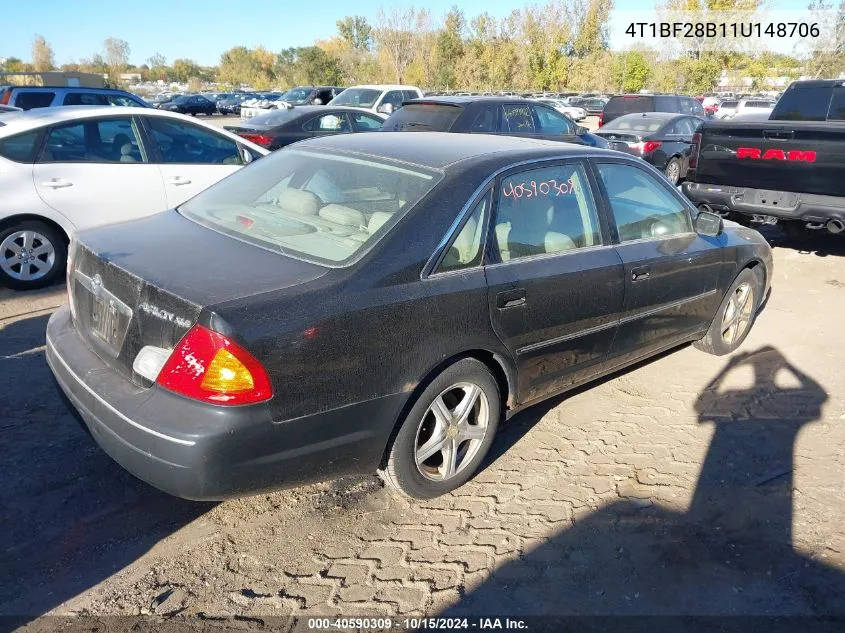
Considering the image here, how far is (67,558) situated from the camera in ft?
9.32

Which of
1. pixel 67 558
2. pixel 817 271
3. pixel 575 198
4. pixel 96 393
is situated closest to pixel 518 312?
pixel 575 198

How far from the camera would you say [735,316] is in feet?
17.4

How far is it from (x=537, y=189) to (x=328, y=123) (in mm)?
9205

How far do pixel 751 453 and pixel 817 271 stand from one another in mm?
4796

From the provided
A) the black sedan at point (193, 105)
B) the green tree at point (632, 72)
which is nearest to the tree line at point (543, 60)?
the green tree at point (632, 72)

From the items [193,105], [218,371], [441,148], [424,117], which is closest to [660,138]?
[424,117]

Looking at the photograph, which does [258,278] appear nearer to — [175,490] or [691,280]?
[175,490]

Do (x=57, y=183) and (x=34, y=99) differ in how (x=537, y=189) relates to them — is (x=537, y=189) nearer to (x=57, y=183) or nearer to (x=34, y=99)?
(x=57, y=183)

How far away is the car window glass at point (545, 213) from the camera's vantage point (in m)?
3.47

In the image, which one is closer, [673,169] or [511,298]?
[511,298]

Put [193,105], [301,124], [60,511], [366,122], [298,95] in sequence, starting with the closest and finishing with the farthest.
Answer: [60,511] → [301,124] → [366,122] → [298,95] → [193,105]

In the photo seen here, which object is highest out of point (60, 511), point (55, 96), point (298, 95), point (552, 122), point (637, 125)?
point (298, 95)

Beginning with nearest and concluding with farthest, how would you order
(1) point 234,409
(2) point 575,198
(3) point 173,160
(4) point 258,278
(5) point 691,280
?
(1) point 234,409 < (4) point 258,278 < (2) point 575,198 < (5) point 691,280 < (3) point 173,160

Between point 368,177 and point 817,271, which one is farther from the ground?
point 368,177
